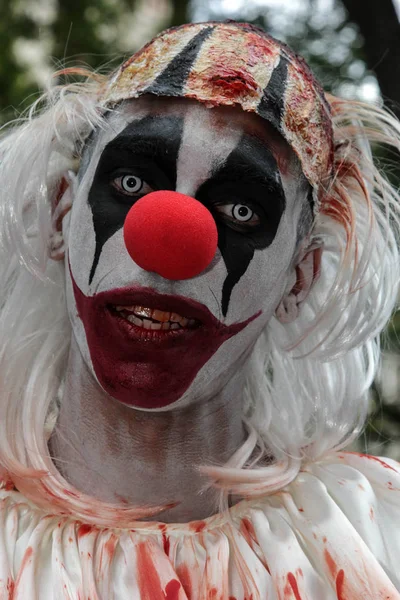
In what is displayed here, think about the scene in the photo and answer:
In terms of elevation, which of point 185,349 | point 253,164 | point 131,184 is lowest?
point 185,349

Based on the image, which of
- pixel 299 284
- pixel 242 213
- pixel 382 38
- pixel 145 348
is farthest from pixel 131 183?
pixel 382 38

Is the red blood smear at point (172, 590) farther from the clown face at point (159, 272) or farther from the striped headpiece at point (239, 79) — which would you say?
the striped headpiece at point (239, 79)

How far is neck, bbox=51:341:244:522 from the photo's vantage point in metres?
1.98

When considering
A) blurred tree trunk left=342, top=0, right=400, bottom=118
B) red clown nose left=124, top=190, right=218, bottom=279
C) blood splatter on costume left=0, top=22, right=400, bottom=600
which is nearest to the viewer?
red clown nose left=124, top=190, right=218, bottom=279

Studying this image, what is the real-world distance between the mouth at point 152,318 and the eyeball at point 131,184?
25 cm

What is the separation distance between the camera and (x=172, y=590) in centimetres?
178

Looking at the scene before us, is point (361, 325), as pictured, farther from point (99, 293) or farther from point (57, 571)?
point (57, 571)

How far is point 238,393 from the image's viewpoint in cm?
212

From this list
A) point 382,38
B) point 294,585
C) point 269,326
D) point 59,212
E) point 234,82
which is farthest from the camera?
point 382,38

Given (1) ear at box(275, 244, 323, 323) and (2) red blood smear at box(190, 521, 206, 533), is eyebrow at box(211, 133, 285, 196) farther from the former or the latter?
(2) red blood smear at box(190, 521, 206, 533)

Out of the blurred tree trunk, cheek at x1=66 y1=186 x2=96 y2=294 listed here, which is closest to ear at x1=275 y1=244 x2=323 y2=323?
cheek at x1=66 y1=186 x2=96 y2=294

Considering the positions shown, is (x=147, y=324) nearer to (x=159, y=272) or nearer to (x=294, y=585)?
(x=159, y=272)

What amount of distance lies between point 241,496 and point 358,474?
282 mm

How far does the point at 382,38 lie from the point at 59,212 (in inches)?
55.5
